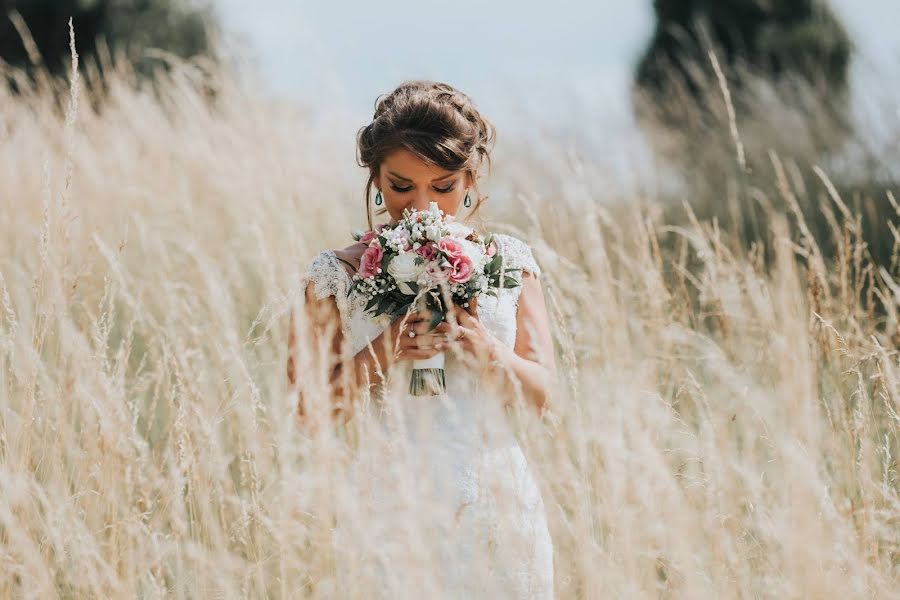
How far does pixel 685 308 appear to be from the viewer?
9.72 feet

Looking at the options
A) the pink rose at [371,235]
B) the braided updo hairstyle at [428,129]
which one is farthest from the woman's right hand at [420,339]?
the braided updo hairstyle at [428,129]

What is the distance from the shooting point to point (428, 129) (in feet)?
6.59

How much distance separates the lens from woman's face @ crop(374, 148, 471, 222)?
1967mm

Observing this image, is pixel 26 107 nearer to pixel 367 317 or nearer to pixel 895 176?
pixel 367 317

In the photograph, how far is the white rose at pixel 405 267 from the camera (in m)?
1.79

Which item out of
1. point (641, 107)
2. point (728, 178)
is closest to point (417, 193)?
point (728, 178)

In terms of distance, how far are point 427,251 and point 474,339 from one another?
208 mm

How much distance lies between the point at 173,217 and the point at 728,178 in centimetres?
368

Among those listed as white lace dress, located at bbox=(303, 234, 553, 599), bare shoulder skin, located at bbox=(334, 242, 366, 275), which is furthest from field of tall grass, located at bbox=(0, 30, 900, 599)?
bare shoulder skin, located at bbox=(334, 242, 366, 275)

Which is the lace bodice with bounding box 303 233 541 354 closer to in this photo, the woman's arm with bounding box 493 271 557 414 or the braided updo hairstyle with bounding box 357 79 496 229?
the woman's arm with bounding box 493 271 557 414

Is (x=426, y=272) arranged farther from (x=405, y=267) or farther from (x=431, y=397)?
(x=431, y=397)

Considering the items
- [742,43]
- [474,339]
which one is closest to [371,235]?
[474,339]

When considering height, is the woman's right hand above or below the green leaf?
below

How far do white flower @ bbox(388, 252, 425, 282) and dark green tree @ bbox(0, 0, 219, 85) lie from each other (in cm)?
1111
